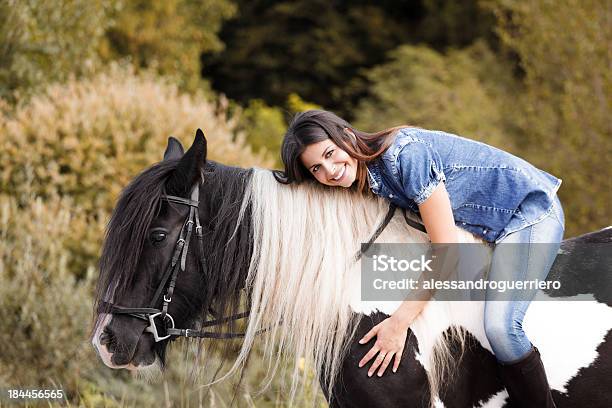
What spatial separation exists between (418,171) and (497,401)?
95cm

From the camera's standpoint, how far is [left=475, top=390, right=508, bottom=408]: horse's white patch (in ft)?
9.41

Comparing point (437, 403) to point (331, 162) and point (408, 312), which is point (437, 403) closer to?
point (408, 312)

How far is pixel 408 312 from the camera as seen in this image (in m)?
2.74

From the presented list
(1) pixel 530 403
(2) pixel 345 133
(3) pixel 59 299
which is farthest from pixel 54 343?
(1) pixel 530 403

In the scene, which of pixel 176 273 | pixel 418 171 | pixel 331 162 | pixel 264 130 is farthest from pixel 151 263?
pixel 264 130

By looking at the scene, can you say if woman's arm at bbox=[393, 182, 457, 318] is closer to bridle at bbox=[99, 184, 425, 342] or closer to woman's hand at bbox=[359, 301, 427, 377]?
woman's hand at bbox=[359, 301, 427, 377]

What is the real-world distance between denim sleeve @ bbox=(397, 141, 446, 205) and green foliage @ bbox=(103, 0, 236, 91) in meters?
10.0

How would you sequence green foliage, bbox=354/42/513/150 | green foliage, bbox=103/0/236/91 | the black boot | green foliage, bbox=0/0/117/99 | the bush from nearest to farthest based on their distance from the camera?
the black boot < the bush < green foliage, bbox=0/0/117/99 < green foliage, bbox=103/0/236/91 < green foliage, bbox=354/42/513/150

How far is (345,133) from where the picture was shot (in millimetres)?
2891

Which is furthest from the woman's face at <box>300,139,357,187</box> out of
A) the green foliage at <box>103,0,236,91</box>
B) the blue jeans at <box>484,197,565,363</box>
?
the green foliage at <box>103,0,236,91</box>

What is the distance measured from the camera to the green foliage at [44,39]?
7.57 metres

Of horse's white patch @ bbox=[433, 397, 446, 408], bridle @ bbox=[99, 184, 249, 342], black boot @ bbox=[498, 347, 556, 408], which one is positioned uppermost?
bridle @ bbox=[99, 184, 249, 342]

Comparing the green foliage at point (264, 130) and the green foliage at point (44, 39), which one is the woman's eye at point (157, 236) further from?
the green foliage at point (264, 130)

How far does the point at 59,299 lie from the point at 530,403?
371cm
